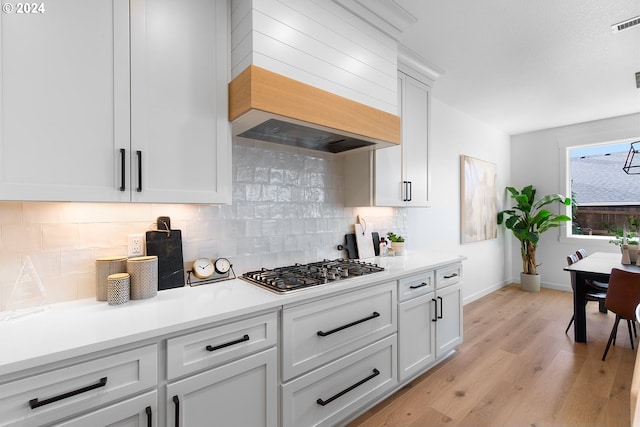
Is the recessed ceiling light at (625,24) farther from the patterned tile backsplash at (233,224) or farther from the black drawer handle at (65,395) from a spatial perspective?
the black drawer handle at (65,395)

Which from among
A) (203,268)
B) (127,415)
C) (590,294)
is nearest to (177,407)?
(127,415)

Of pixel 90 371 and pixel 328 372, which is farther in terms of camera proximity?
pixel 328 372

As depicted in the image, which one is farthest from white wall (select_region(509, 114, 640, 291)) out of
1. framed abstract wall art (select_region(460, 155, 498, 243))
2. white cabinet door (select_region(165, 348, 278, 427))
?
white cabinet door (select_region(165, 348, 278, 427))

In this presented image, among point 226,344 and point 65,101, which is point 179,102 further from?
point 226,344

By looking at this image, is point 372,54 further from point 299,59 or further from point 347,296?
point 347,296

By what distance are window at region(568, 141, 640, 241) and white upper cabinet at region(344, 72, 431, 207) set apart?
12.4ft

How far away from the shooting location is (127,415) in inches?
43.0

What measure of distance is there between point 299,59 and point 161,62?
71cm

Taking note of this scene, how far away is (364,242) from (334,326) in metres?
1.14

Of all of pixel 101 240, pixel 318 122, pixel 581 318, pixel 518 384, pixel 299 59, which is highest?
pixel 299 59

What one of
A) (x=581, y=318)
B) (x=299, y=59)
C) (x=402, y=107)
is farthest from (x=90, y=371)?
(x=581, y=318)

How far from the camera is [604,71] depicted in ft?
9.96

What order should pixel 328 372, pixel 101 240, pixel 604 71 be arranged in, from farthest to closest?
pixel 604 71 → pixel 328 372 → pixel 101 240

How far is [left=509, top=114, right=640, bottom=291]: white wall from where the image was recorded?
183 inches
